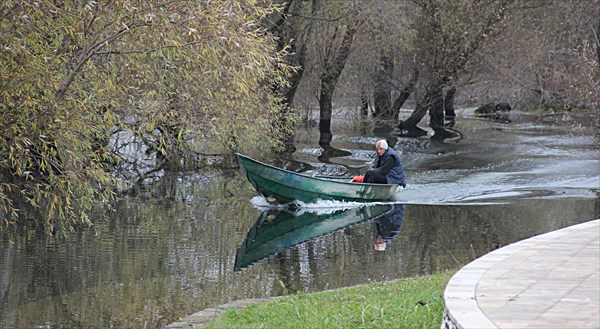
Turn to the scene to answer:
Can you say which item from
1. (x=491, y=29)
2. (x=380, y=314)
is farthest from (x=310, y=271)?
(x=491, y=29)

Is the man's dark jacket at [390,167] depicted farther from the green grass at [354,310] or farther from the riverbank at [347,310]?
the green grass at [354,310]

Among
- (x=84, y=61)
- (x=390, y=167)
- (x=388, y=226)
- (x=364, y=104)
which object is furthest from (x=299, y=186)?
(x=364, y=104)

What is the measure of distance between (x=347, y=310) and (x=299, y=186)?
12.6 meters

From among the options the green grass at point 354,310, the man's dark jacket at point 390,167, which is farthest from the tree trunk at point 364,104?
the green grass at point 354,310

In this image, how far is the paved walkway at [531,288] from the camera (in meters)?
6.28

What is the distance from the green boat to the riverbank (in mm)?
9885

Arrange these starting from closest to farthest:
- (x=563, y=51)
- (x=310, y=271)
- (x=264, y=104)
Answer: (x=310, y=271)
(x=264, y=104)
(x=563, y=51)

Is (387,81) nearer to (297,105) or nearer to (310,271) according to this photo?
(297,105)

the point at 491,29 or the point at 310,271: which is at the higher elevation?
the point at 491,29

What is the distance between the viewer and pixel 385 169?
865 inches

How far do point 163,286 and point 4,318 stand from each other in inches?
96.9

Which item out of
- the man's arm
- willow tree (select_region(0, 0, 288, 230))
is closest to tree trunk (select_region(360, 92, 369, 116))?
the man's arm

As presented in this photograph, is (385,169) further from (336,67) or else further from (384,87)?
(384,87)

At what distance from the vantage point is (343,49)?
1289 inches
